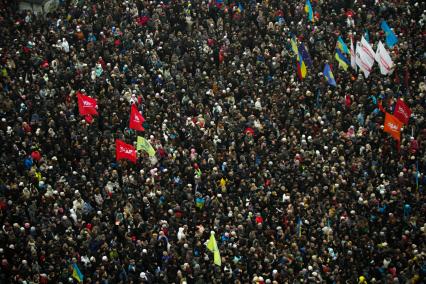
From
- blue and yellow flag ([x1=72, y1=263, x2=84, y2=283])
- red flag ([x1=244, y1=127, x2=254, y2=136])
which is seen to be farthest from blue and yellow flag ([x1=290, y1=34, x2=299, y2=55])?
blue and yellow flag ([x1=72, y1=263, x2=84, y2=283])

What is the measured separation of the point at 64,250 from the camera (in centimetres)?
2656

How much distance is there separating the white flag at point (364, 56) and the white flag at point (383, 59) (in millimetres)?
263

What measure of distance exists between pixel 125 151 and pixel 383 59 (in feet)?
33.6

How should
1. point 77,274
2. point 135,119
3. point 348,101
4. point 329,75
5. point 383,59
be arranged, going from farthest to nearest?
1. point 383,59
2. point 329,75
3. point 348,101
4. point 135,119
5. point 77,274

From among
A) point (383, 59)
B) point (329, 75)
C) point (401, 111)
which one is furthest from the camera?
point (383, 59)

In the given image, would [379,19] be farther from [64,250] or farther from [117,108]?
[64,250]

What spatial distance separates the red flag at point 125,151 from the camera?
97.0 feet

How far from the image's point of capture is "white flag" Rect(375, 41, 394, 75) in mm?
32688

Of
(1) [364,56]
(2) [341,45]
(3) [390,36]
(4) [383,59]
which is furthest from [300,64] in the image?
(3) [390,36]

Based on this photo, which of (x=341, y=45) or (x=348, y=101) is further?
(x=341, y=45)

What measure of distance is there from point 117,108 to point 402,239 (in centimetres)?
A: 1208

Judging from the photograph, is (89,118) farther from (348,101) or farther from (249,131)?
(348,101)

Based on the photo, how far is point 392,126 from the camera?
29234 millimetres

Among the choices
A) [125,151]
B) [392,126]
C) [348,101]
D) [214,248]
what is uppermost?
[348,101]
